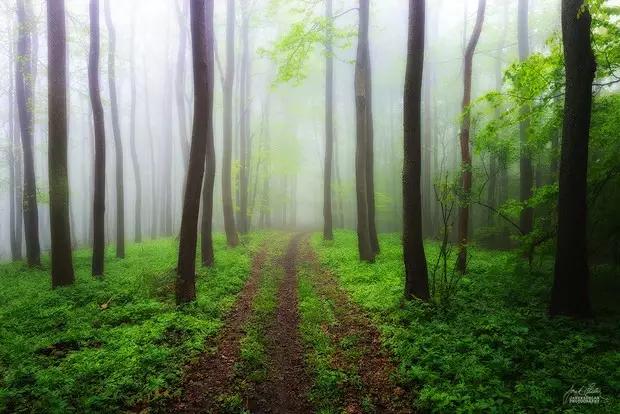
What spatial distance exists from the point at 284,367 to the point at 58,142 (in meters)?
9.38

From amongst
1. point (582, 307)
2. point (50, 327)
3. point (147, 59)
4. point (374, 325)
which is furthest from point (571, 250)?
point (147, 59)

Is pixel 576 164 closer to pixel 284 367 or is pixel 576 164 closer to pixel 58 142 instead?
pixel 284 367

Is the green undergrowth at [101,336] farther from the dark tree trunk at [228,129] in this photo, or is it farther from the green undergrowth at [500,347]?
the dark tree trunk at [228,129]

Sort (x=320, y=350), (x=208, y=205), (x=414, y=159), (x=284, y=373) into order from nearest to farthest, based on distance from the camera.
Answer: (x=284, y=373) < (x=320, y=350) < (x=414, y=159) < (x=208, y=205)

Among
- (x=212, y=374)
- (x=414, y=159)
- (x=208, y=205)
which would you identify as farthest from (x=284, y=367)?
(x=208, y=205)

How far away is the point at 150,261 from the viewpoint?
14602 mm

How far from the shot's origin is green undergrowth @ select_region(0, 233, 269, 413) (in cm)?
471

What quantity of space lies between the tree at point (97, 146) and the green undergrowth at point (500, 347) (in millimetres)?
8990

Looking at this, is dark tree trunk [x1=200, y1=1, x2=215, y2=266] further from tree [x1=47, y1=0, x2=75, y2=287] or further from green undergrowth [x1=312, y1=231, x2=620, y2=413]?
green undergrowth [x1=312, y1=231, x2=620, y2=413]

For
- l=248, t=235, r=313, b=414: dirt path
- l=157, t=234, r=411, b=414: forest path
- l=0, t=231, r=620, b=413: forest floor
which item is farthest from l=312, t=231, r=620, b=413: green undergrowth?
l=248, t=235, r=313, b=414: dirt path

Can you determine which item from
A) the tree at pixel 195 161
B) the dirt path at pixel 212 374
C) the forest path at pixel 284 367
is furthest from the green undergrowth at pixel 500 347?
the tree at pixel 195 161

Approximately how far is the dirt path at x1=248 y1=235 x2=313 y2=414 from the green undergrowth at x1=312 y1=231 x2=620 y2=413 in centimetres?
157

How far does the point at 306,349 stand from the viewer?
6340mm

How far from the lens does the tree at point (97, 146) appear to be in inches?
449
